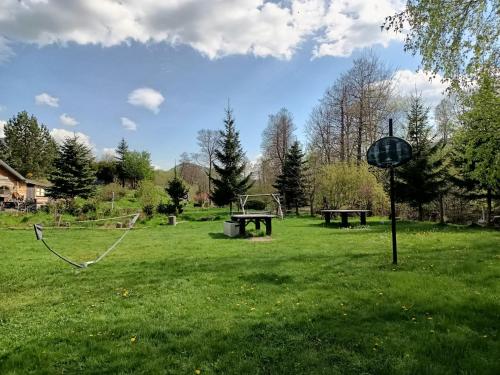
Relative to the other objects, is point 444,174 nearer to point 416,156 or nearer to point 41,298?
point 416,156

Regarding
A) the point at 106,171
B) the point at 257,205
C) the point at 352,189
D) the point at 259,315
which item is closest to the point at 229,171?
the point at 257,205

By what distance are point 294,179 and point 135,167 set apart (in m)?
22.0

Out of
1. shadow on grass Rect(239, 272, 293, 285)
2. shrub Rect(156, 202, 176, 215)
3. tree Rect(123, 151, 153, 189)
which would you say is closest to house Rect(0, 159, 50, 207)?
tree Rect(123, 151, 153, 189)

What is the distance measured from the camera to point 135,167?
143 feet

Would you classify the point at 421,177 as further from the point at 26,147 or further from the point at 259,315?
the point at 26,147

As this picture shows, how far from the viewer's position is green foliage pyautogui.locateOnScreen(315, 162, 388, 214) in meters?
23.6

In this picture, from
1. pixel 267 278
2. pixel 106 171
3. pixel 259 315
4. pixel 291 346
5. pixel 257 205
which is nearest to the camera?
pixel 291 346

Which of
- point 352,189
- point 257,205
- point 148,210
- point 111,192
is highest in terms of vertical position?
point 111,192

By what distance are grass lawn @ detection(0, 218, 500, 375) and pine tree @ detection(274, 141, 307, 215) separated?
22125 millimetres

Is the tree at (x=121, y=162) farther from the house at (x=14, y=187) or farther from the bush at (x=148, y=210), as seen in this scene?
the bush at (x=148, y=210)

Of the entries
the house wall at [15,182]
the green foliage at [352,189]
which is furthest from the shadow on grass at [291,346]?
the house wall at [15,182]

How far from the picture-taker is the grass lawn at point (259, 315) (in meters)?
A: 3.16

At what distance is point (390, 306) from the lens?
14.8 ft

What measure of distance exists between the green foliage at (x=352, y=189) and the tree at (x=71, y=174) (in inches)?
735
